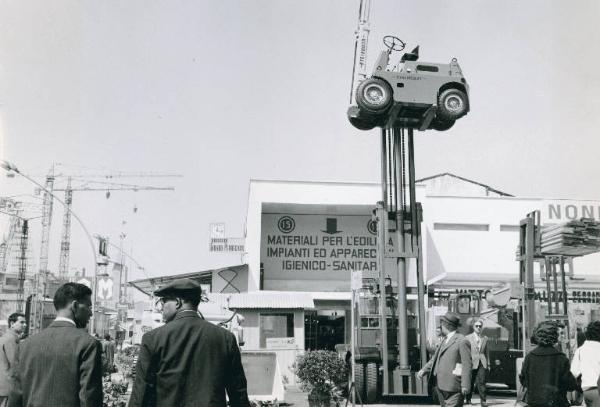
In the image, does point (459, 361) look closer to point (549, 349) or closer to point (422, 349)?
point (549, 349)

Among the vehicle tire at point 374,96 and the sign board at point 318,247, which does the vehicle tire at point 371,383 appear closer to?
the vehicle tire at point 374,96

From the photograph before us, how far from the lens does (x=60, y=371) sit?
4477mm

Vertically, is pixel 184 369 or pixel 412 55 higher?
pixel 412 55

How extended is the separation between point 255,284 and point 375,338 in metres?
13.2

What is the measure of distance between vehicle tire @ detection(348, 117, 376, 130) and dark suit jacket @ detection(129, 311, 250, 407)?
11.8 metres

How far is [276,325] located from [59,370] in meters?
20.6

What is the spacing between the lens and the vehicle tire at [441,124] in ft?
51.4

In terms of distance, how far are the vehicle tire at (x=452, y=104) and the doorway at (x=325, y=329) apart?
55.7ft

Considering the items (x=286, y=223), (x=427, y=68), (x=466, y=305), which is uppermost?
(x=427, y=68)

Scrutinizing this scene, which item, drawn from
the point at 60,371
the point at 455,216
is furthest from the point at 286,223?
the point at 60,371

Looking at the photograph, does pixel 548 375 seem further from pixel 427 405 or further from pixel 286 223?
pixel 286 223

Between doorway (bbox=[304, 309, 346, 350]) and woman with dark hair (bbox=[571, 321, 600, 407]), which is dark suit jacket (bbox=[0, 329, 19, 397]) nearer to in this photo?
woman with dark hair (bbox=[571, 321, 600, 407])

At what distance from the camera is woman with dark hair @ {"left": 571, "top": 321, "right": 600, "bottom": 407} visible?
6543mm

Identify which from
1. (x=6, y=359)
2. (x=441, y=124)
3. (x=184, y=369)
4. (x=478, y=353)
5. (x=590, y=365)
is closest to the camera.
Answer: (x=184, y=369)
